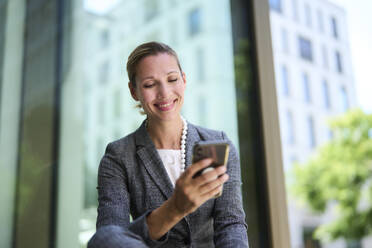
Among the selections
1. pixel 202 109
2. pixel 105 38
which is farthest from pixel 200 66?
pixel 105 38

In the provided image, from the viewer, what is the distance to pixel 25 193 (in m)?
2.18

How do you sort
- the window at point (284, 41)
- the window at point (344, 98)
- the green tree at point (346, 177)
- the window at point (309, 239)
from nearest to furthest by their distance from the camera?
the green tree at point (346, 177) → the window at point (309, 239) → the window at point (284, 41) → the window at point (344, 98)

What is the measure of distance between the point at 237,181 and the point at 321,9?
23988mm

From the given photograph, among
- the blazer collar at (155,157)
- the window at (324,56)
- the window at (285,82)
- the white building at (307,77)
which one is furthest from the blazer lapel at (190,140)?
the window at (324,56)

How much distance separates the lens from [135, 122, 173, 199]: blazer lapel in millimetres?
1134

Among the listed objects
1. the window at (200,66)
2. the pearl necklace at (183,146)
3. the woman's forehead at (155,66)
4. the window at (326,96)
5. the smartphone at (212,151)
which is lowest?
the smartphone at (212,151)

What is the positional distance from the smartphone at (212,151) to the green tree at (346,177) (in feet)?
42.3

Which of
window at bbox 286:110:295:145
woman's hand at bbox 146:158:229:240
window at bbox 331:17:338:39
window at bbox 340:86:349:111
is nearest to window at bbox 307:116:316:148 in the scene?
window at bbox 286:110:295:145

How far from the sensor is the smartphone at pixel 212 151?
2.94 ft

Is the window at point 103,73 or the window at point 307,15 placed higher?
the window at point 307,15

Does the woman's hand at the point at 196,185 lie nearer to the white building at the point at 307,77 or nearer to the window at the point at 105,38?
the window at the point at 105,38

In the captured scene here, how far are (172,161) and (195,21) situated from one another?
1.58 m

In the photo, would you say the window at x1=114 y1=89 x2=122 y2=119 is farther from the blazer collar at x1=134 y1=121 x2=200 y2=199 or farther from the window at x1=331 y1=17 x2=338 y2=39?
the window at x1=331 y1=17 x2=338 y2=39

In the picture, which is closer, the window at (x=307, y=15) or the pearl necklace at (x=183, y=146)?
the pearl necklace at (x=183, y=146)
